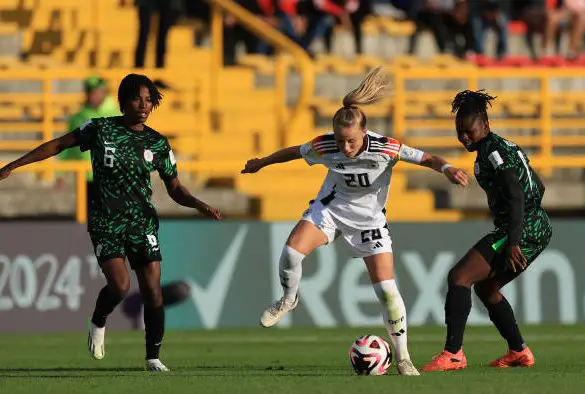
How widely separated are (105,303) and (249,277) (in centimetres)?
515

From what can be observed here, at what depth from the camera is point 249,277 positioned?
1596 cm

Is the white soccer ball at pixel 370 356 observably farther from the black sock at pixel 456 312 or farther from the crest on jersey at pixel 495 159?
the crest on jersey at pixel 495 159

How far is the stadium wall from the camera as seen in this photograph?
1570cm

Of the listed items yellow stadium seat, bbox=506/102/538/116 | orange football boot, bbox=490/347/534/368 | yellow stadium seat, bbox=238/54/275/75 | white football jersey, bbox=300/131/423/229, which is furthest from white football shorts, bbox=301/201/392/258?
yellow stadium seat, bbox=238/54/275/75

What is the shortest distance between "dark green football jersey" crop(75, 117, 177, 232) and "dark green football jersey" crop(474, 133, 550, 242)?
213cm

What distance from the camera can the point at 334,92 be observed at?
67.6 ft

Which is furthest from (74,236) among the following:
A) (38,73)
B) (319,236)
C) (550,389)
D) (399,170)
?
(550,389)

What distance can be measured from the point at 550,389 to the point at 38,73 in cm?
938

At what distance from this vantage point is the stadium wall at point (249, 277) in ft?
51.5

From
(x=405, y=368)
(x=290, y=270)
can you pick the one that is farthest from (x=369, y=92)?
(x=405, y=368)

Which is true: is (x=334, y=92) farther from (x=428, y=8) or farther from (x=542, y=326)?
(x=542, y=326)

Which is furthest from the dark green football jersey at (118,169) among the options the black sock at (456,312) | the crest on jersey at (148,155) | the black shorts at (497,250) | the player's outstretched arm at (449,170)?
the black shorts at (497,250)

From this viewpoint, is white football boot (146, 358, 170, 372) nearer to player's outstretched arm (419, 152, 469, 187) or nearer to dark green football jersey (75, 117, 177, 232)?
dark green football jersey (75, 117, 177, 232)

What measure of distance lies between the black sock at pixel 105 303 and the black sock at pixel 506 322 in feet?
8.30
